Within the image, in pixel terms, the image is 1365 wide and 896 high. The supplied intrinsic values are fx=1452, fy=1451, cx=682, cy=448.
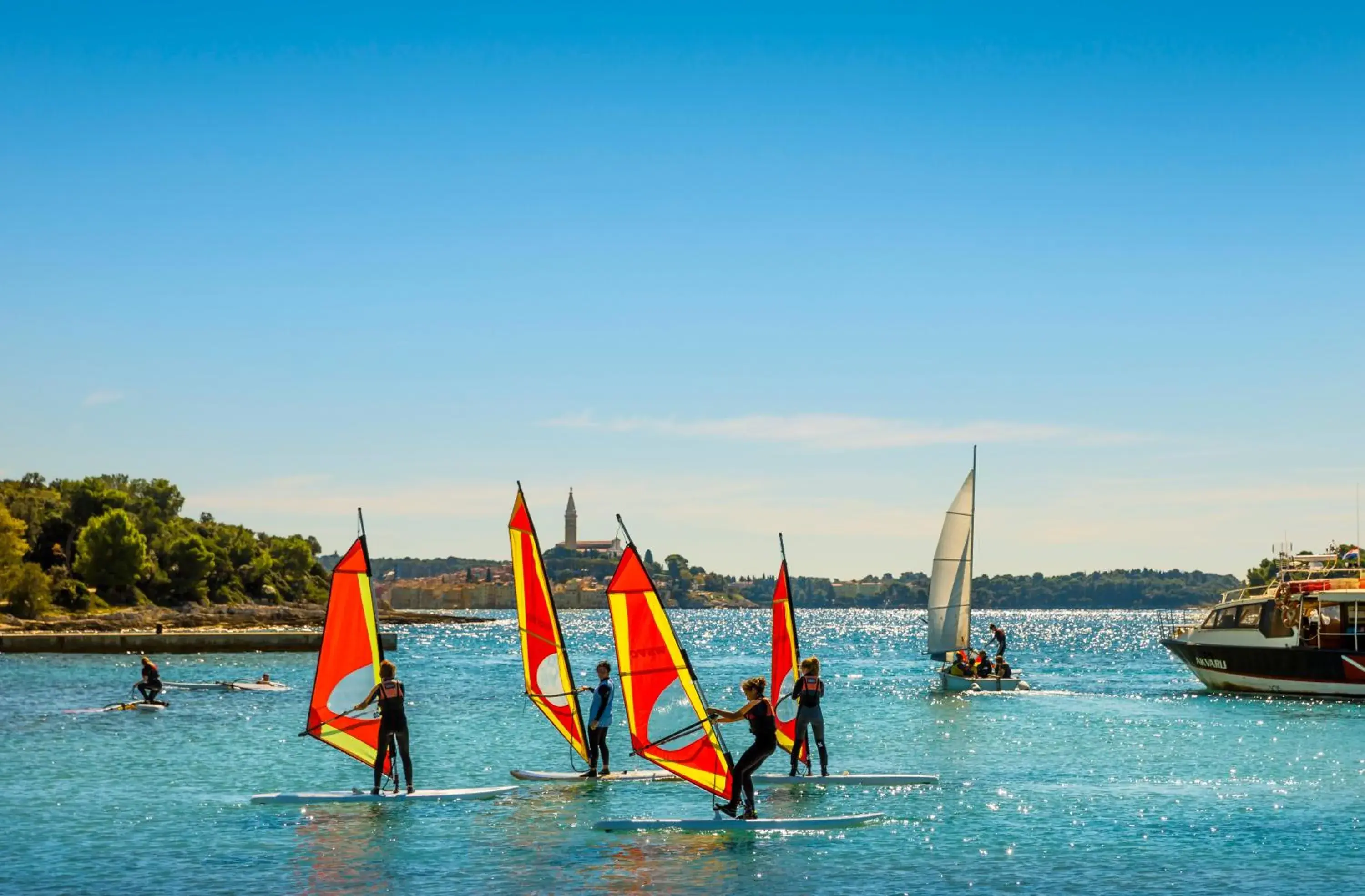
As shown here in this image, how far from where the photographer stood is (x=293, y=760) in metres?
34.6

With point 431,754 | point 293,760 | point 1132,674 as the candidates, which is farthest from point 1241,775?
point 1132,674

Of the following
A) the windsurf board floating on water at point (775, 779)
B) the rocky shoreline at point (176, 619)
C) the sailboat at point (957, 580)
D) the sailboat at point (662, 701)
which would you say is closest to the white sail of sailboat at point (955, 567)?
the sailboat at point (957, 580)

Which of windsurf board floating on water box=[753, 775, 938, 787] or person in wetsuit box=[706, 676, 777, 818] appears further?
windsurf board floating on water box=[753, 775, 938, 787]

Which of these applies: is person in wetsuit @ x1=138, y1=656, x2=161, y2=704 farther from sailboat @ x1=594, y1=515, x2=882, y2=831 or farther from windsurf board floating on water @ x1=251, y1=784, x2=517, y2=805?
sailboat @ x1=594, y1=515, x2=882, y2=831

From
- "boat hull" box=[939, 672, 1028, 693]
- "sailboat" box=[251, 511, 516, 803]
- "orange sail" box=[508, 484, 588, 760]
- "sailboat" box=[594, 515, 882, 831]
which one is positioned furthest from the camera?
"boat hull" box=[939, 672, 1028, 693]

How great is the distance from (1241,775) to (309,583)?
163750mm

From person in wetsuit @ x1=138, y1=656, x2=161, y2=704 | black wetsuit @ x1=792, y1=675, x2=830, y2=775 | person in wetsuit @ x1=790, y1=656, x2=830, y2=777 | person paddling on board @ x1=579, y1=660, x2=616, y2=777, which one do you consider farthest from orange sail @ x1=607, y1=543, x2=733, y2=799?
person in wetsuit @ x1=138, y1=656, x2=161, y2=704

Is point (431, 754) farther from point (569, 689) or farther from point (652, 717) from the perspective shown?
point (652, 717)

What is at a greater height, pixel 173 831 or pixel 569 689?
pixel 569 689

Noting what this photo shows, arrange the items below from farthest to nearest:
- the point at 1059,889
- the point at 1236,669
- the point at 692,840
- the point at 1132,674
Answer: the point at 1132,674 → the point at 1236,669 → the point at 692,840 → the point at 1059,889

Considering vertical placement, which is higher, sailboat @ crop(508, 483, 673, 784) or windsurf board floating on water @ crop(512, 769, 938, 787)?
sailboat @ crop(508, 483, 673, 784)

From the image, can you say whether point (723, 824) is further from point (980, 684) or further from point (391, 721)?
point (980, 684)

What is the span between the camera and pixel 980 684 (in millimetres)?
58750

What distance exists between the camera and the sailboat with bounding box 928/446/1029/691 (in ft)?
194
